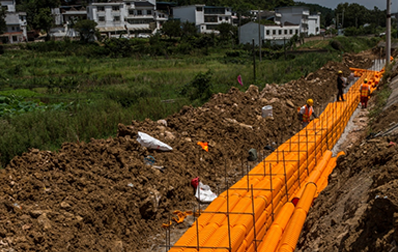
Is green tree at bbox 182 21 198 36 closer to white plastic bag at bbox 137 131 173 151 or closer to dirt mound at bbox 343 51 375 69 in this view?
dirt mound at bbox 343 51 375 69

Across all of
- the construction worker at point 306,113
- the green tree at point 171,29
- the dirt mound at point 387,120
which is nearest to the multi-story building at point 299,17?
the green tree at point 171,29

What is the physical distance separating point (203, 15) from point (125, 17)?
15.0 m

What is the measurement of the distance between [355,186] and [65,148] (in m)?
5.75

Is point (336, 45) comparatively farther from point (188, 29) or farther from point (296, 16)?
point (296, 16)

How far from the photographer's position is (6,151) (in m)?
8.84

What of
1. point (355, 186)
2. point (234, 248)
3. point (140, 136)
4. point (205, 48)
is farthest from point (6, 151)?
point (205, 48)

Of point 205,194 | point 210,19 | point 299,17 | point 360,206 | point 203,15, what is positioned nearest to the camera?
point 360,206

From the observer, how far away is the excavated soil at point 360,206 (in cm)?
468

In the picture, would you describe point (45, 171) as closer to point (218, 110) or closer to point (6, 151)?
point (6, 151)

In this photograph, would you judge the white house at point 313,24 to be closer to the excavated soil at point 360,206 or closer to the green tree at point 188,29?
the green tree at point 188,29

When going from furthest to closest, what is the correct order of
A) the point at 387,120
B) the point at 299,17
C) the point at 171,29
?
the point at 299,17 < the point at 171,29 < the point at 387,120

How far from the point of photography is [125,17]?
222 feet

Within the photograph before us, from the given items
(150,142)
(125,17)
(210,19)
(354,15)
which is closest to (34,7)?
(125,17)

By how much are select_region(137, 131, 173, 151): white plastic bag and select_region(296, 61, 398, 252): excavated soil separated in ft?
12.7
